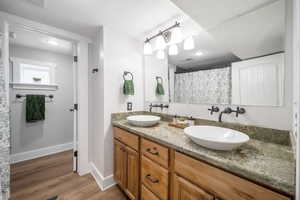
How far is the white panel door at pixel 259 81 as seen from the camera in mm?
891

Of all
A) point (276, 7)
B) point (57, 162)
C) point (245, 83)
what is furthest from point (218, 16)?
point (57, 162)

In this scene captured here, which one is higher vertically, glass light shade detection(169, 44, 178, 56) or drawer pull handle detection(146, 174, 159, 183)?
glass light shade detection(169, 44, 178, 56)

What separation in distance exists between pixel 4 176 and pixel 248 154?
224 cm

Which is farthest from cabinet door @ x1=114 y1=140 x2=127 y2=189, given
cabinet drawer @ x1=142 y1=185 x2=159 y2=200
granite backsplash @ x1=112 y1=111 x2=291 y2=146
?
granite backsplash @ x1=112 y1=111 x2=291 y2=146

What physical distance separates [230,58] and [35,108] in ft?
10.6

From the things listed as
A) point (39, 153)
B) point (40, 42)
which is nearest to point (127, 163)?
point (39, 153)

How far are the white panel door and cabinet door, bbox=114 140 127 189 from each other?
1.29 meters

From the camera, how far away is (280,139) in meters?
0.86

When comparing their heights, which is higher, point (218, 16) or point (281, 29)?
point (218, 16)

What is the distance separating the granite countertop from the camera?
488 millimetres

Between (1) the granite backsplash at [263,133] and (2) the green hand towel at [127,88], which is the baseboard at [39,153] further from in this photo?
(1) the granite backsplash at [263,133]

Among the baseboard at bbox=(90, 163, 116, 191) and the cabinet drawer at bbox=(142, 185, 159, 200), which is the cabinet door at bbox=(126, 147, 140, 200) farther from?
the baseboard at bbox=(90, 163, 116, 191)

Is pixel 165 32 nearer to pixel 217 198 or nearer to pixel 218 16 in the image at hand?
pixel 218 16

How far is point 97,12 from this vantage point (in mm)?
1342
